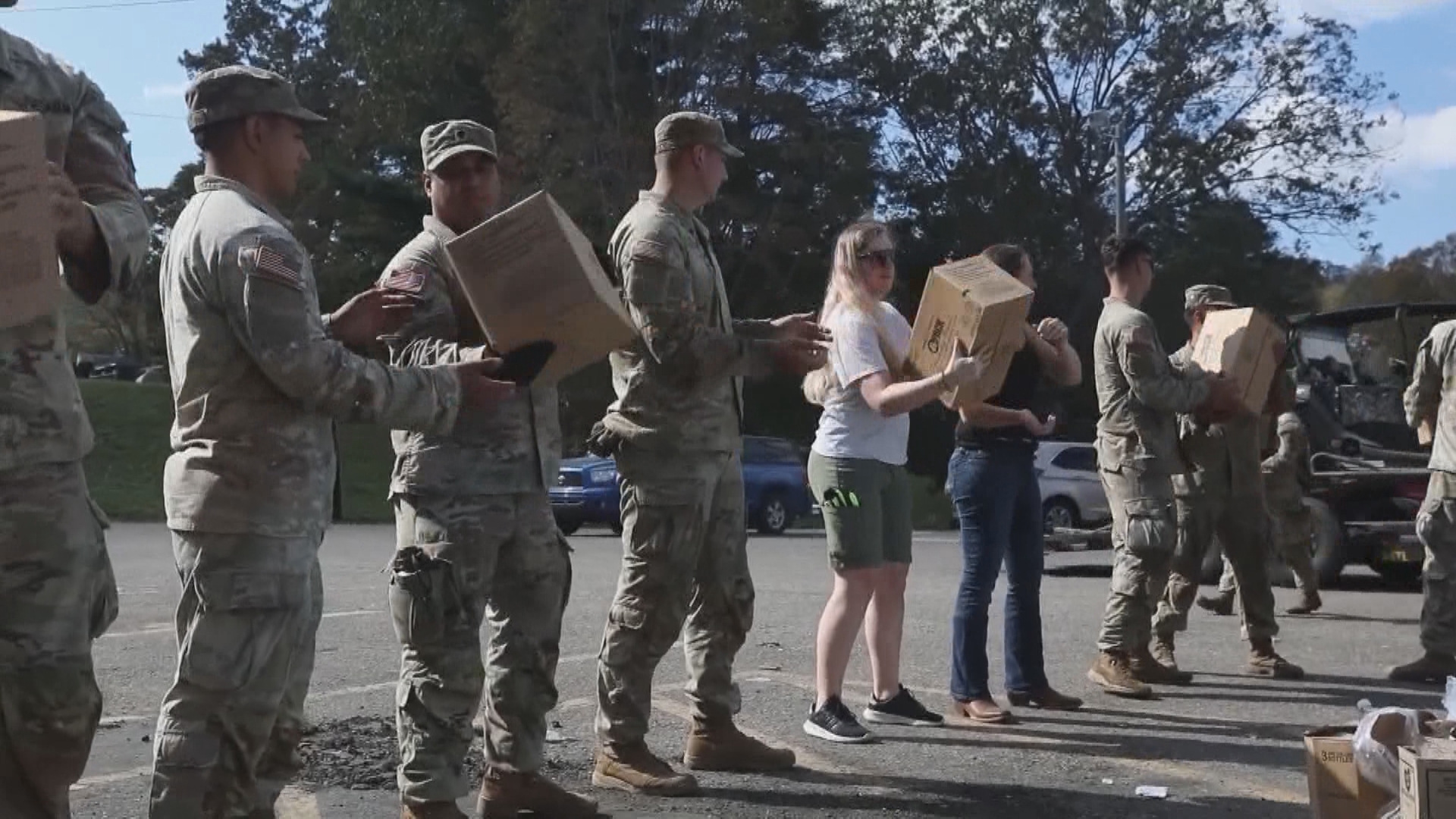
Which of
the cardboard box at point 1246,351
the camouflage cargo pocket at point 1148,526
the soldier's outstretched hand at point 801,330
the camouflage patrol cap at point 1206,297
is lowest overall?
the camouflage cargo pocket at point 1148,526

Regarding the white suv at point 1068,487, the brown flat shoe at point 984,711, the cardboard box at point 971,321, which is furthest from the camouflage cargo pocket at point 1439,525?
the white suv at point 1068,487

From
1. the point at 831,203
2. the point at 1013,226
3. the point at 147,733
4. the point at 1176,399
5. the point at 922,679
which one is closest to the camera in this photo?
the point at 147,733

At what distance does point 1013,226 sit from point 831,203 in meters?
6.33

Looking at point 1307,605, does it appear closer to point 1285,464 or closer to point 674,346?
point 1285,464

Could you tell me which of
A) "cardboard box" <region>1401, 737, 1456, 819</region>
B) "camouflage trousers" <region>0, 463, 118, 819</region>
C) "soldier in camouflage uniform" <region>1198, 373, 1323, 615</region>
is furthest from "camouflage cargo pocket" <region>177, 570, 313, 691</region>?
"soldier in camouflage uniform" <region>1198, 373, 1323, 615</region>

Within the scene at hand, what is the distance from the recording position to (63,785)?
322 centimetres

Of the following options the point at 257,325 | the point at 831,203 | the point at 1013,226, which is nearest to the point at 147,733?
the point at 257,325

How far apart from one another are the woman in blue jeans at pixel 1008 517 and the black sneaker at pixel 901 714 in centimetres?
22

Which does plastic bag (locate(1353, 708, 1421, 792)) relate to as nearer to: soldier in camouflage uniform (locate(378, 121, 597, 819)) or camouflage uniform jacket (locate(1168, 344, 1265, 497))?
soldier in camouflage uniform (locate(378, 121, 597, 819))

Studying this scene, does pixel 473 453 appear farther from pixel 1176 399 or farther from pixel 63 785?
pixel 1176 399

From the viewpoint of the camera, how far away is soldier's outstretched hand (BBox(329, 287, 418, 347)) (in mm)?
4070

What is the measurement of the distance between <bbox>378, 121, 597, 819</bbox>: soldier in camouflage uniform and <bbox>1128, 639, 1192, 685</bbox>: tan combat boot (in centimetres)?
369

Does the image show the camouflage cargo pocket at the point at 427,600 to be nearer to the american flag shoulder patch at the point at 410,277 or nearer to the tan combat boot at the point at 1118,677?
the american flag shoulder patch at the point at 410,277

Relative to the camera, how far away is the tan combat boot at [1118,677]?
299 inches
